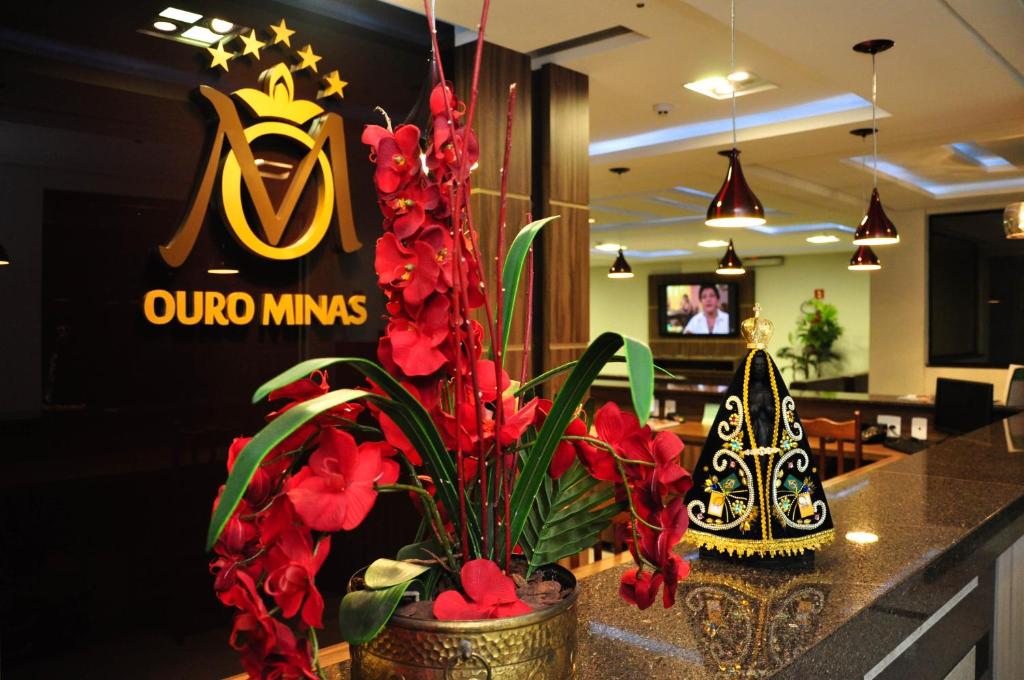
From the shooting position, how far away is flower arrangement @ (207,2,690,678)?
0.57 metres

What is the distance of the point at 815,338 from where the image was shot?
14.3 m

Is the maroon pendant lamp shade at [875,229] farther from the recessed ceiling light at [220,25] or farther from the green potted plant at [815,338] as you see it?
the green potted plant at [815,338]

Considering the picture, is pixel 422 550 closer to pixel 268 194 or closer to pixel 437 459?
pixel 437 459

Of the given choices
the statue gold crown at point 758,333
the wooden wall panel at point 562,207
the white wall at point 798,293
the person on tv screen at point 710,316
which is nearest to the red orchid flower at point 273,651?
the statue gold crown at point 758,333

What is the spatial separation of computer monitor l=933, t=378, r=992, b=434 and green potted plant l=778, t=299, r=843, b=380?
338 inches

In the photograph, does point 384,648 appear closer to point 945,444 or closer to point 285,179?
point 945,444

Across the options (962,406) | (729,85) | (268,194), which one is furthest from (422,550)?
(962,406)

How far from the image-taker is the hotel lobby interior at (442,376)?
0.63m

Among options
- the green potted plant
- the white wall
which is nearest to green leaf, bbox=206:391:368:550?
the green potted plant

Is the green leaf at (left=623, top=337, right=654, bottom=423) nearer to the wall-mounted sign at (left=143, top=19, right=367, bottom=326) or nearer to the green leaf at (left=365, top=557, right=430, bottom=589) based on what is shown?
the green leaf at (left=365, top=557, right=430, bottom=589)

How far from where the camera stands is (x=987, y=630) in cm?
204

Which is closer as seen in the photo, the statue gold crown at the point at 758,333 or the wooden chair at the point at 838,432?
the statue gold crown at the point at 758,333

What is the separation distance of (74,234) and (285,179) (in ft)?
2.82

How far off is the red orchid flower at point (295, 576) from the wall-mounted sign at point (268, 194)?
2568mm
